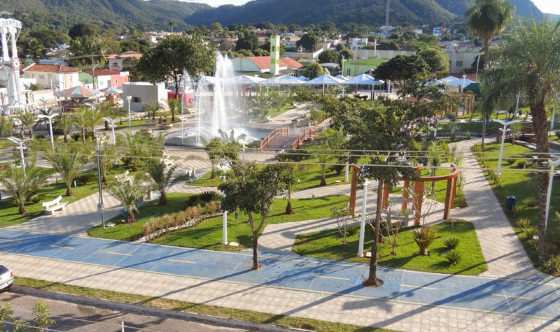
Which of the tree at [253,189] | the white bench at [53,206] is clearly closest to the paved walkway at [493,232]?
the tree at [253,189]

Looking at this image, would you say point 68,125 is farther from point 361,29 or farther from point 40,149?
point 361,29

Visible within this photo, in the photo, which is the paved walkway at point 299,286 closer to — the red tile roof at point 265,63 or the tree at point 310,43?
the red tile roof at point 265,63

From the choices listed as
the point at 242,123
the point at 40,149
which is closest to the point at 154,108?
the point at 242,123

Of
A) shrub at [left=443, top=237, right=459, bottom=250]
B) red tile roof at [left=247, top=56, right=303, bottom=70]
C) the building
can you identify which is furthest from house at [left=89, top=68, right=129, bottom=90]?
shrub at [left=443, top=237, right=459, bottom=250]

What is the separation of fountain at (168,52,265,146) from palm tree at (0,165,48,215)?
13.4 metres

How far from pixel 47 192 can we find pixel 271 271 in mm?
14837

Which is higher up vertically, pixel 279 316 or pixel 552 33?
pixel 552 33

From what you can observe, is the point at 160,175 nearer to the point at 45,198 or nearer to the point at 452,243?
the point at 45,198

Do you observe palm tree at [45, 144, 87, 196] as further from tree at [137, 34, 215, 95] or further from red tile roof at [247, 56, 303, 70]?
red tile roof at [247, 56, 303, 70]

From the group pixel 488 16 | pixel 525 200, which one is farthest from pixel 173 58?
pixel 525 200

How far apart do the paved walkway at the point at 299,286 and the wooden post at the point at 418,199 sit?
4453 millimetres

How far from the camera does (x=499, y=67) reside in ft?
59.2

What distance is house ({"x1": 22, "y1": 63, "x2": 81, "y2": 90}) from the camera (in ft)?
205

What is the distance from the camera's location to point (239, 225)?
1975 cm
